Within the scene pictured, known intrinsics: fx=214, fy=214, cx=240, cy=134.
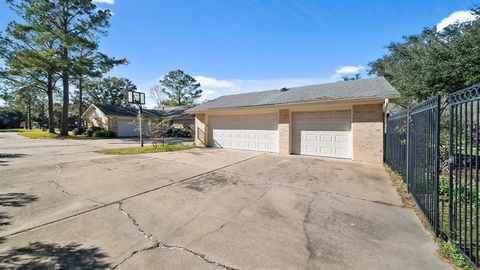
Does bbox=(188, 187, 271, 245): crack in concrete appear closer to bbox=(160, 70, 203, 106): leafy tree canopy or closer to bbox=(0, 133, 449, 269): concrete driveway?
bbox=(0, 133, 449, 269): concrete driveway

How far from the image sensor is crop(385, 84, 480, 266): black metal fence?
7.26ft

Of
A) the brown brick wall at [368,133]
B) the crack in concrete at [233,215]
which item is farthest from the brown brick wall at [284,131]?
the crack in concrete at [233,215]

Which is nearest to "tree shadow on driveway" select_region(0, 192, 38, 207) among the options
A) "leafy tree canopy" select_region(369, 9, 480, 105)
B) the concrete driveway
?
→ the concrete driveway

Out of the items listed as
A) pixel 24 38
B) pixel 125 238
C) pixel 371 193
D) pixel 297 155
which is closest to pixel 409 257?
pixel 371 193

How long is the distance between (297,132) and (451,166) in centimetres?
788

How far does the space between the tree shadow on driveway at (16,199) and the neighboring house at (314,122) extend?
8.98m

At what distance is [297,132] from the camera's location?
10453 millimetres

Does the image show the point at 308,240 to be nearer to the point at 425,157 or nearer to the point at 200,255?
the point at 200,255

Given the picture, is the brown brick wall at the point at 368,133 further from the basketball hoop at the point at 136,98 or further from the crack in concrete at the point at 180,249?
the basketball hoop at the point at 136,98

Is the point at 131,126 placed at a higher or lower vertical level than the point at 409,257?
higher

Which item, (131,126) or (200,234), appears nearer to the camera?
(200,234)

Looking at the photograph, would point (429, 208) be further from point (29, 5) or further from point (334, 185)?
point (29, 5)

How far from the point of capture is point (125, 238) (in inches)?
121

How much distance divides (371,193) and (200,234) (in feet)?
13.8
